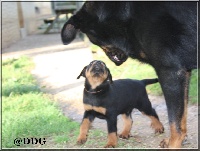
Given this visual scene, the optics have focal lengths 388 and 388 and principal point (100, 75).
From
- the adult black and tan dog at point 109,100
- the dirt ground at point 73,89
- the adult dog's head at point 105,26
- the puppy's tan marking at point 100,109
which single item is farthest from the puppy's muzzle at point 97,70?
the dirt ground at point 73,89

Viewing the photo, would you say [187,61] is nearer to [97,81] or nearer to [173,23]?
[173,23]

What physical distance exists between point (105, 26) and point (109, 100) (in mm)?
809

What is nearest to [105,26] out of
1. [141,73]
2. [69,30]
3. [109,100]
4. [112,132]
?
[69,30]

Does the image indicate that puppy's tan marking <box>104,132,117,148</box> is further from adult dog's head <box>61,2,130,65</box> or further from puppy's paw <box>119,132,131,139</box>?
adult dog's head <box>61,2,130,65</box>

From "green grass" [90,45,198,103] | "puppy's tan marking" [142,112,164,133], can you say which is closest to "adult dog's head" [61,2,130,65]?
"puppy's tan marking" [142,112,164,133]

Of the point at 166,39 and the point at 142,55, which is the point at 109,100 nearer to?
the point at 142,55

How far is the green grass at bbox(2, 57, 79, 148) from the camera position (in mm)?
4332

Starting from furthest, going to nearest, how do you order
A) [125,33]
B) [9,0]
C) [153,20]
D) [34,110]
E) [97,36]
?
[9,0] < [34,110] < [97,36] < [125,33] < [153,20]

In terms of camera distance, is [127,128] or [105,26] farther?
[127,128]

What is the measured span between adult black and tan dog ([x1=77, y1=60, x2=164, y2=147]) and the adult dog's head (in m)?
0.33

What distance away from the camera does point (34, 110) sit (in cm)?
520

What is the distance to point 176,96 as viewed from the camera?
10.1 ft

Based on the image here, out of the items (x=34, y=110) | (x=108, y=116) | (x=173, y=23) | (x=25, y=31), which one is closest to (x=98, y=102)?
(x=108, y=116)

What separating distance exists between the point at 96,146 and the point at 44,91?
288 centimetres
